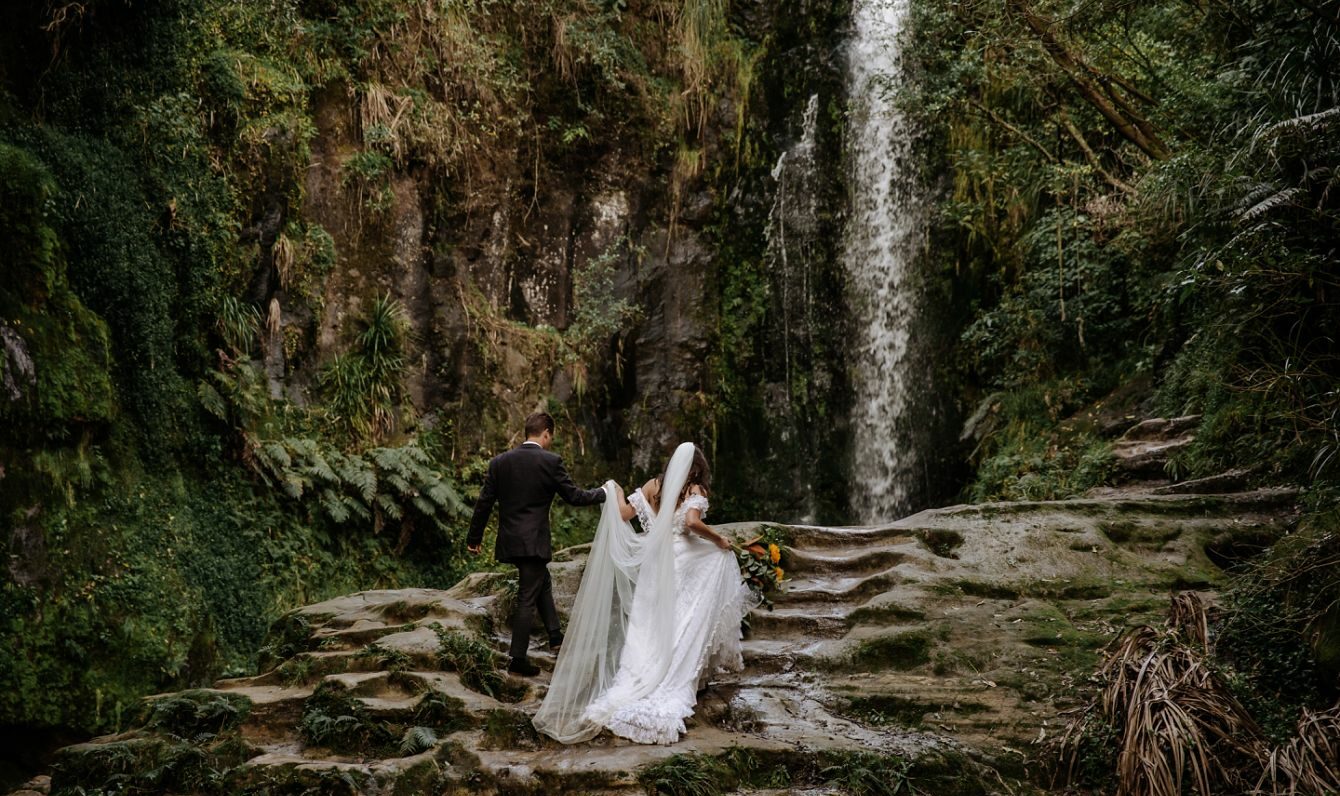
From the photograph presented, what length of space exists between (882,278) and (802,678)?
33.1 ft

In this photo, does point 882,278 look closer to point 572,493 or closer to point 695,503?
point 695,503

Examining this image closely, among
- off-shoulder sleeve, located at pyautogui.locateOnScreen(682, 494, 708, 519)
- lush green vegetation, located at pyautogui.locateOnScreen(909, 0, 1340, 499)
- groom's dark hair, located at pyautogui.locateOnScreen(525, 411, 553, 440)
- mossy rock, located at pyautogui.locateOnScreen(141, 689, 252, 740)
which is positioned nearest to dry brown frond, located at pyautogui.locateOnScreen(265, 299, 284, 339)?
mossy rock, located at pyautogui.locateOnScreen(141, 689, 252, 740)

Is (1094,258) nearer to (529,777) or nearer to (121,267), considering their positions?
(529,777)

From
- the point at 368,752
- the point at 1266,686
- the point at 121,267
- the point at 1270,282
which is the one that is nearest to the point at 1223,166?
the point at 1270,282

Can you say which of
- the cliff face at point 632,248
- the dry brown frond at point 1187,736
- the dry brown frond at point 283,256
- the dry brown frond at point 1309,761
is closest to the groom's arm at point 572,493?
the dry brown frond at point 1187,736

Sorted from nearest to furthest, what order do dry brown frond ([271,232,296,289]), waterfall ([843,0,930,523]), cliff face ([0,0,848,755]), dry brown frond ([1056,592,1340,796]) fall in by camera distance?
dry brown frond ([1056,592,1340,796]) < cliff face ([0,0,848,755]) < dry brown frond ([271,232,296,289]) < waterfall ([843,0,930,523])

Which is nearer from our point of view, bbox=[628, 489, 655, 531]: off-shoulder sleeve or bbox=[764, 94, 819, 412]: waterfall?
bbox=[628, 489, 655, 531]: off-shoulder sleeve

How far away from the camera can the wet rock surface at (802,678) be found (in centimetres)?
532

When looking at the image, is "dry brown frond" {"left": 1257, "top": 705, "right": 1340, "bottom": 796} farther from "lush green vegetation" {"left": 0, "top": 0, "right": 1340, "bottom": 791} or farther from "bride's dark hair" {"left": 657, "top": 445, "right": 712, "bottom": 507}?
"bride's dark hair" {"left": 657, "top": 445, "right": 712, "bottom": 507}

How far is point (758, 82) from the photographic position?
16844mm

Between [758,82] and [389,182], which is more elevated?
[758,82]

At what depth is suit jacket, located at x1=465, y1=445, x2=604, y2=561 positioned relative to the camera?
6348 millimetres

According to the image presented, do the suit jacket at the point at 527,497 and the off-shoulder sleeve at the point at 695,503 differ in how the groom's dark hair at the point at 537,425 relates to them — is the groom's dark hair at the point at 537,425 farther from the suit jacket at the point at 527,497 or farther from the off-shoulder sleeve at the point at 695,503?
the off-shoulder sleeve at the point at 695,503

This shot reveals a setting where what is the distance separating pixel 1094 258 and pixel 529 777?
10.8 metres
